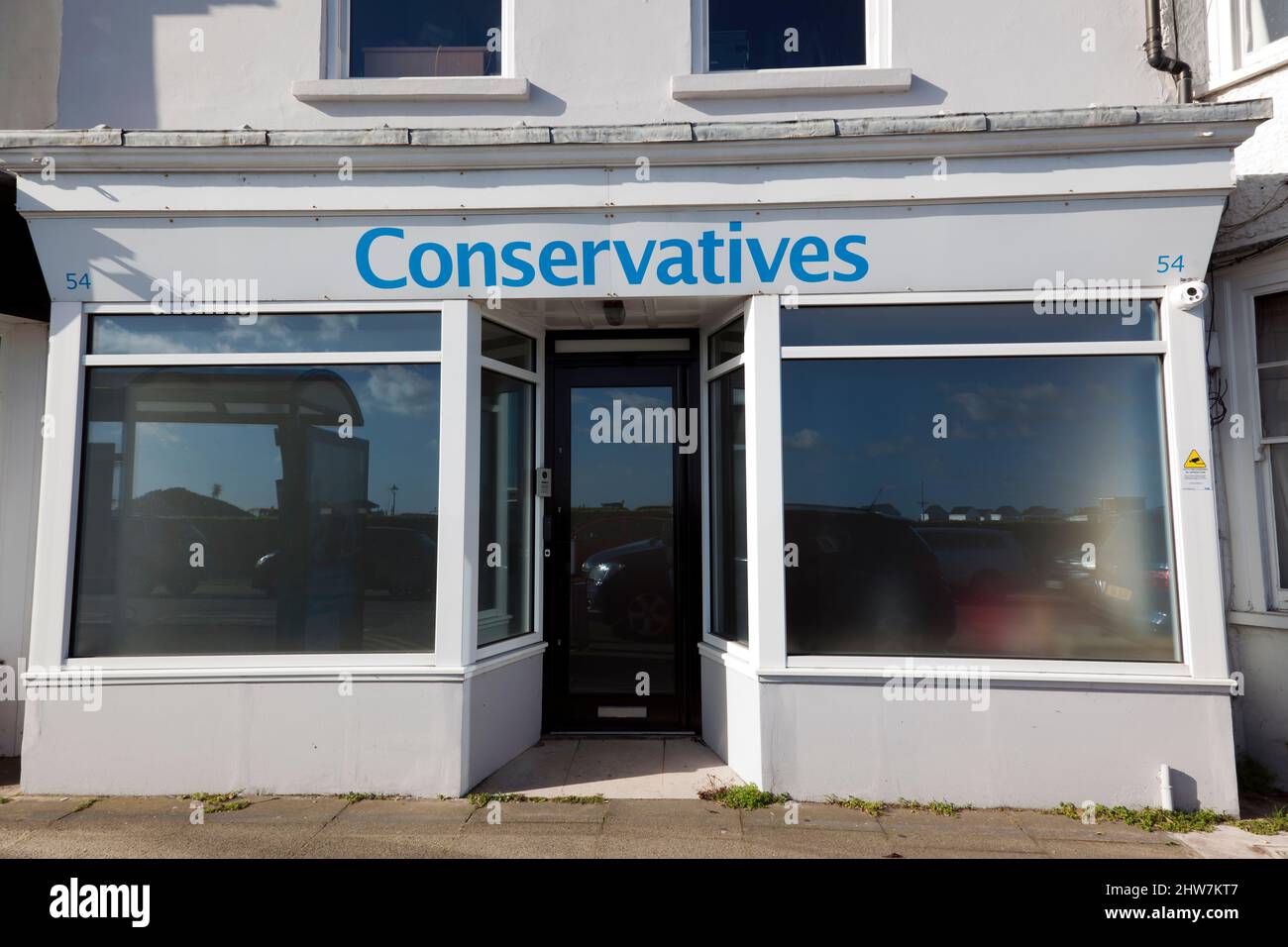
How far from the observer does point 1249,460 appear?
15.9ft

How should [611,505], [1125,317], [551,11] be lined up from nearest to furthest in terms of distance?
[1125,317] → [551,11] → [611,505]

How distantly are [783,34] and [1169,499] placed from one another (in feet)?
13.1

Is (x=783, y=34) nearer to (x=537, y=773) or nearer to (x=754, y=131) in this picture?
(x=754, y=131)

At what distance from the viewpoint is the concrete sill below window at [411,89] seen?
4875mm

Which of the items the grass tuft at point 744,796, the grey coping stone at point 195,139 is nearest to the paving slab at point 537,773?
the grass tuft at point 744,796

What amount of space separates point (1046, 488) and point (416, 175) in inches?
176

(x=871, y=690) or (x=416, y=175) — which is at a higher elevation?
(x=416, y=175)

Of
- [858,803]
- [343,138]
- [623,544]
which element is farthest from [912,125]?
[858,803]

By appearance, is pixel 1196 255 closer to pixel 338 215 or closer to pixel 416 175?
pixel 416 175

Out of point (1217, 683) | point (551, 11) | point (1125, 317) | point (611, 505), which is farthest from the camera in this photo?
point (611, 505)

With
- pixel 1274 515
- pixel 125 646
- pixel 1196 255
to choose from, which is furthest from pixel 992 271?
pixel 125 646

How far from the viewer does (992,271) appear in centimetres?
459

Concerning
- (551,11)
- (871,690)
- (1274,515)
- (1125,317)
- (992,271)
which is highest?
(551,11)

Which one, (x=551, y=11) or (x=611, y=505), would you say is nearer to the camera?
(x=551, y=11)
